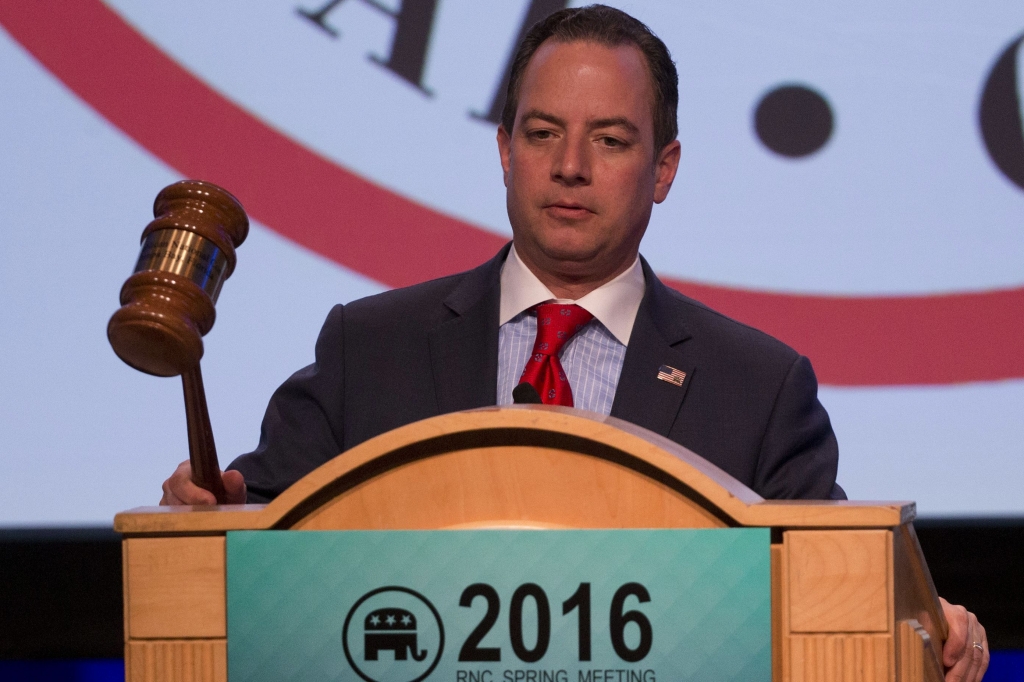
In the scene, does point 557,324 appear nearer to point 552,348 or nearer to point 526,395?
point 552,348

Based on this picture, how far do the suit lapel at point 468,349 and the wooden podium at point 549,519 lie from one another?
25.5 inches

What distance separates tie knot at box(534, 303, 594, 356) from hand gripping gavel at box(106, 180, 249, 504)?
1.86 feet

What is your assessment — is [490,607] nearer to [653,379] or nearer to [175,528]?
[175,528]

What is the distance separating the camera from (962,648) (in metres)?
1.11

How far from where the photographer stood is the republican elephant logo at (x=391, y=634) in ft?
2.84

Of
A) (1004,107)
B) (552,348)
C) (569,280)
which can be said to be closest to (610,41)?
(569,280)

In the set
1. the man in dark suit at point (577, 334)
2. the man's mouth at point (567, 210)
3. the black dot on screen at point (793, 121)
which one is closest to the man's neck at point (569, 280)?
the man in dark suit at point (577, 334)

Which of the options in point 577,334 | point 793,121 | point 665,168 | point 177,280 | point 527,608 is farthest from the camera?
point 793,121

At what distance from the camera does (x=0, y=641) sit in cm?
247

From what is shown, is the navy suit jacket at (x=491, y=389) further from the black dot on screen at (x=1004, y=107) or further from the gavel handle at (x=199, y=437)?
the black dot on screen at (x=1004, y=107)

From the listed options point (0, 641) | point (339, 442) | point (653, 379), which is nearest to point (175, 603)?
point (339, 442)

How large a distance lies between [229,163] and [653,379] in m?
1.13

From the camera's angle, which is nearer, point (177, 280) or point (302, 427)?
point (177, 280)

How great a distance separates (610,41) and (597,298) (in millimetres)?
364
